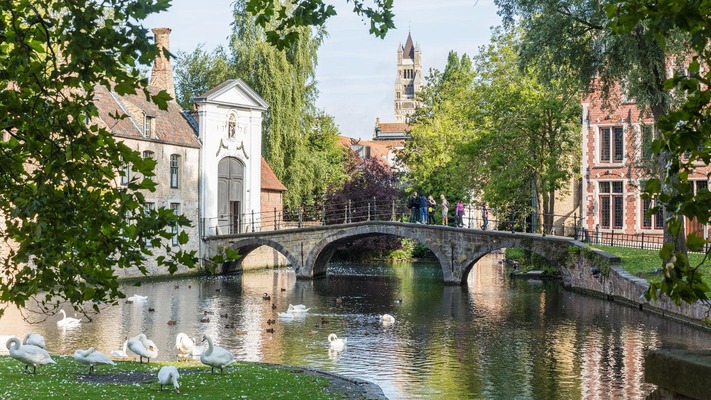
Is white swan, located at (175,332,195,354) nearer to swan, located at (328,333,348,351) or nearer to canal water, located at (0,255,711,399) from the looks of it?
canal water, located at (0,255,711,399)

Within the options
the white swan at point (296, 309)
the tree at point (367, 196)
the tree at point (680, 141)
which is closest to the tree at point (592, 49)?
the white swan at point (296, 309)

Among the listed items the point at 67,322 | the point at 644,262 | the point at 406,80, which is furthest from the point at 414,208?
the point at 406,80

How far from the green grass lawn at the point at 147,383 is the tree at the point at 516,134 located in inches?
884

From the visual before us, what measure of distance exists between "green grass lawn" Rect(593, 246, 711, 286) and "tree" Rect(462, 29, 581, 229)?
6.32 m

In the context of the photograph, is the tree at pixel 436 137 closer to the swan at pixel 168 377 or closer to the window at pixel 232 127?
the window at pixel 232 127

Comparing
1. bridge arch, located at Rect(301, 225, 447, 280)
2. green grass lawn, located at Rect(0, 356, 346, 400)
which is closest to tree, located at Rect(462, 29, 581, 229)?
bridge arch, located at Rect(301, 225, 447, 280)

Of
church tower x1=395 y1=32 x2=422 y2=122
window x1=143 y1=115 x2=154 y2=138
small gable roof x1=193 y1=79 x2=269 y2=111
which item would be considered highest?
church tower x1=395 y1=32 x2=422 y2=122

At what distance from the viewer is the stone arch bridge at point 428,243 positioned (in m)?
29.1

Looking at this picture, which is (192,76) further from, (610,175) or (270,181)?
(610,175)

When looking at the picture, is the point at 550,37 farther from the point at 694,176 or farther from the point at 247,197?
the point at 247,197

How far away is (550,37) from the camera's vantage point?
22.1 m

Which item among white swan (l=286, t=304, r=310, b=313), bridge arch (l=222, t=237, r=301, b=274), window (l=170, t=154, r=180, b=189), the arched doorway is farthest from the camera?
the arched doorway

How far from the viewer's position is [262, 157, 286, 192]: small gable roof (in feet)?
135

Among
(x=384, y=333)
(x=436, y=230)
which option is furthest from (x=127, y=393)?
(x=436, y=230)
